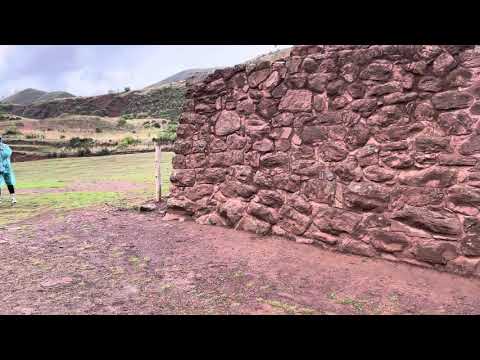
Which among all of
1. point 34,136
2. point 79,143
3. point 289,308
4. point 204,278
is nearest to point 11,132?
point 34,136

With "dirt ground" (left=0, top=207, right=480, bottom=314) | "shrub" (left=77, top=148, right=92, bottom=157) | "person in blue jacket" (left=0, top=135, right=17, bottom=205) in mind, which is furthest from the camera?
"shrub" (left=77, top=148, right=92, bottom=157)

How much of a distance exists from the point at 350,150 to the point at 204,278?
7.74 ft

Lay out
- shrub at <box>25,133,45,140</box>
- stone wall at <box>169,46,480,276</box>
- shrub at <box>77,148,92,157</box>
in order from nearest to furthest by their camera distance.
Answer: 1. stone wall at <box>169,46,480,276</box>
2. shrub at <box>77,148,92,157</box>
3. shrub at <box>25,133,45,140</box>

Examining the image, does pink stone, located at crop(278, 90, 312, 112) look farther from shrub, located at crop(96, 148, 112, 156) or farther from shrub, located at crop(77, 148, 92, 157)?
shrub, located at crop(77, 148, 92, 157)

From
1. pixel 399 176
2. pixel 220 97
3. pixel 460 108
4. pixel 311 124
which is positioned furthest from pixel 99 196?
pixel 460 108

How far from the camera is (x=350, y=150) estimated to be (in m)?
5.18

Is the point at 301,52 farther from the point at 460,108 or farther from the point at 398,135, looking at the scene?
the point at 460,108

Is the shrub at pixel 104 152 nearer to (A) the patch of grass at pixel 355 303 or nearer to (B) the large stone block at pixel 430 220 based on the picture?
(B) the large stone block at pixel 430 220

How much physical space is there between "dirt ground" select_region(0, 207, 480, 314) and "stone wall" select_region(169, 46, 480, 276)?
1.06 feet

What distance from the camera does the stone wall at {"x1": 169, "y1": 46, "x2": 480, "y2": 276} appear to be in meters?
4.40

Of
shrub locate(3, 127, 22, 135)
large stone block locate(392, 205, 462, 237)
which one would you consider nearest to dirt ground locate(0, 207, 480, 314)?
large stone block locate(392, 205, 462, 237)

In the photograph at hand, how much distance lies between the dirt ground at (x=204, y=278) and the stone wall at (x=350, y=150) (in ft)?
1.06

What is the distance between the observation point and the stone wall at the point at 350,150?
173 inches

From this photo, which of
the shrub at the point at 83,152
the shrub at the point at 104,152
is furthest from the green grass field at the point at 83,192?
the shrub at the point at 104,152
